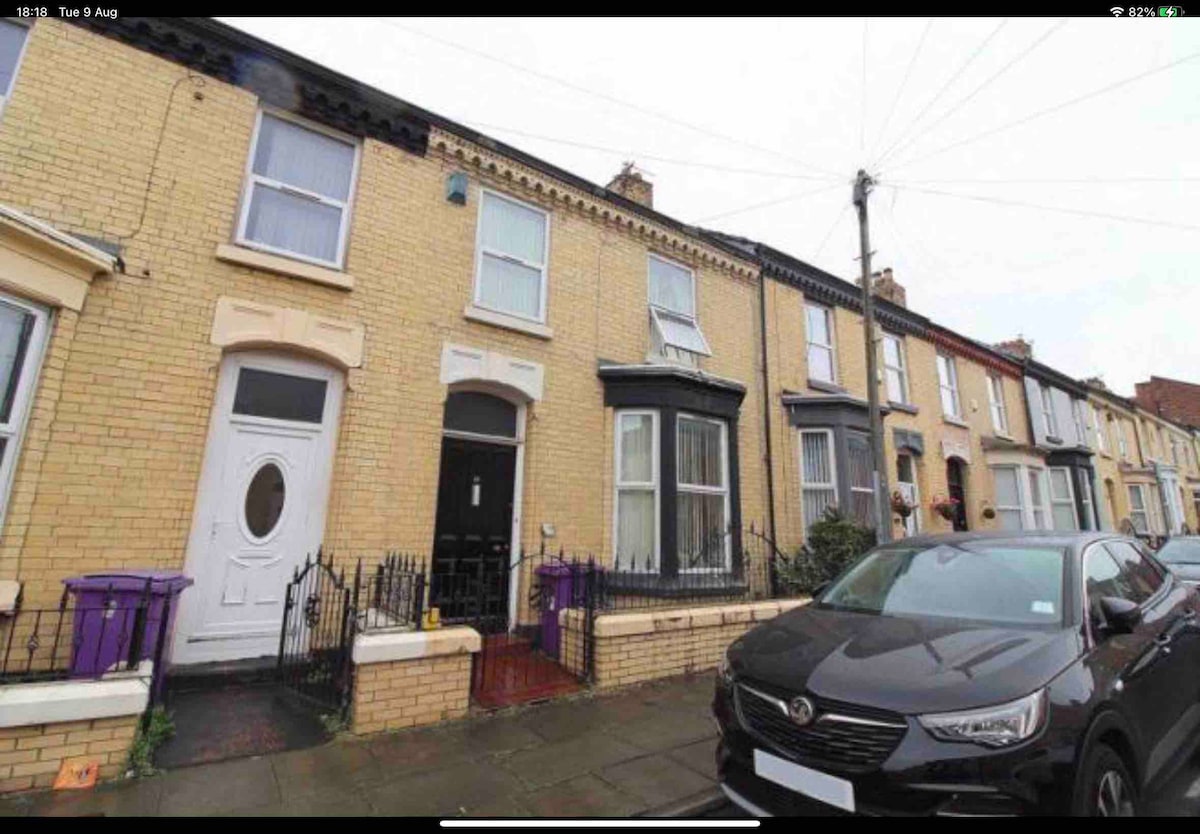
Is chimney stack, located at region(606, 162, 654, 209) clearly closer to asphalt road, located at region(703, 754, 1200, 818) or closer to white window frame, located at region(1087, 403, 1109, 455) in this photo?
asphalt road, located at region(703, 754, 1200, 818)

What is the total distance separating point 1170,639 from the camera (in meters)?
3.65

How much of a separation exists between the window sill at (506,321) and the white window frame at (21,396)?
3.89 meters

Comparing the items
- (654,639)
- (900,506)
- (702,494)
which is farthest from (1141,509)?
(654,639)

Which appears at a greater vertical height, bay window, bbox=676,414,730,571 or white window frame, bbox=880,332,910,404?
white window frame, bbox=880,332,910,404

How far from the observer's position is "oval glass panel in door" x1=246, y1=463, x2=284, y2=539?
5859 mm

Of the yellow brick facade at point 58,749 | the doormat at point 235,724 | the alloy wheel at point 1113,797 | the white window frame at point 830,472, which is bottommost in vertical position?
the doormat at point 235,724

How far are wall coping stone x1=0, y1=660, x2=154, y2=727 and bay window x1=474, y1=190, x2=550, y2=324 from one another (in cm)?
517

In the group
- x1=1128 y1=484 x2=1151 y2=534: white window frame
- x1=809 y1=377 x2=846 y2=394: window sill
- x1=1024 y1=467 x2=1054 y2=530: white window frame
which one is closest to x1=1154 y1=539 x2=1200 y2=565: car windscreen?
x1=1024 y1=467 x2=1054 y2=530: white window frame

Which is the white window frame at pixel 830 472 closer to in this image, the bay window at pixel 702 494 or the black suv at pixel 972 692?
the bay window at pixel 702 494

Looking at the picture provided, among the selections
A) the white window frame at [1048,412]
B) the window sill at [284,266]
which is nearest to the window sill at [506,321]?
the window sill at [284,266]

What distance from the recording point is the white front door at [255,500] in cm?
552

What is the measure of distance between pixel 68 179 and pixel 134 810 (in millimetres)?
5304

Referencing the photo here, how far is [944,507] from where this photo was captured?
494 inches
